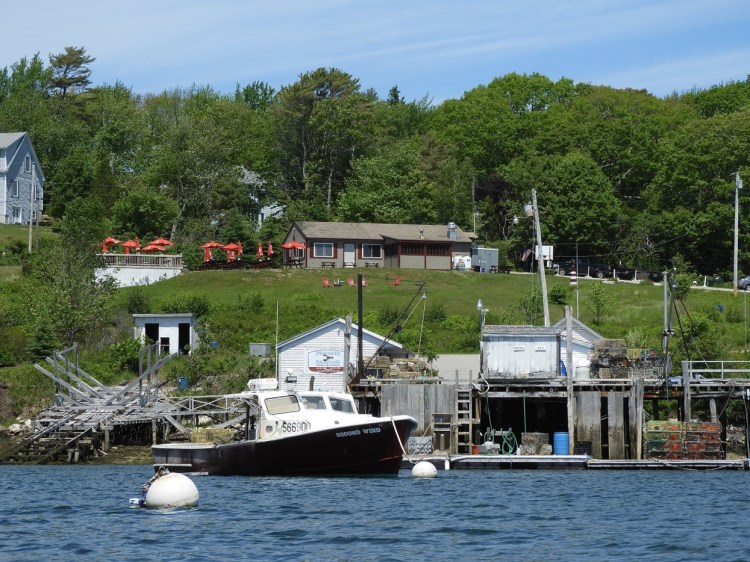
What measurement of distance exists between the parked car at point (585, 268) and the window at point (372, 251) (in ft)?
43.7

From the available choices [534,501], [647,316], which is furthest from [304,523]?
[647,316]

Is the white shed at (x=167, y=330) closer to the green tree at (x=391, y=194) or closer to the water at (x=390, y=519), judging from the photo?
the water at (x=390, y=519)

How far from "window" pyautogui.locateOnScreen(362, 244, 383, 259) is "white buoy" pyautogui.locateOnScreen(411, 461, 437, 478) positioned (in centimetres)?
5136

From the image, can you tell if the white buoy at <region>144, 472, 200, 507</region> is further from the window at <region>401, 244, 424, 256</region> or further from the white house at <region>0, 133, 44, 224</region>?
the white house at <region>0, 133, 44, 224</region>

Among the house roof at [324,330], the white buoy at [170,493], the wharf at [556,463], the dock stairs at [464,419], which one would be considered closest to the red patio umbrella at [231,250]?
the house roof at [324,330]

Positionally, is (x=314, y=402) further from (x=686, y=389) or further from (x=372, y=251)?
(x=372, y=251)

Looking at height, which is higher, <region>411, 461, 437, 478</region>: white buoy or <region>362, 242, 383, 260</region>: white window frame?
<region>362, 242, 383, 260</region>: white window frame

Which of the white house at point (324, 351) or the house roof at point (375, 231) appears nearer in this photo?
the white house at point (324, 351)

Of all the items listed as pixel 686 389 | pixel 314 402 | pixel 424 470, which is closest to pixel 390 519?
pixel 314 402

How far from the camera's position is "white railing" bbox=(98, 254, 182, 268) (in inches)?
3457

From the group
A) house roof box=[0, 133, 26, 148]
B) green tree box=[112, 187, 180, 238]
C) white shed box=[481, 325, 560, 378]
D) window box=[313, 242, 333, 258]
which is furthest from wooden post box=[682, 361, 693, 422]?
house roof box=[0, 133, 26, 148]

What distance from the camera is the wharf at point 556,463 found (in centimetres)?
5025

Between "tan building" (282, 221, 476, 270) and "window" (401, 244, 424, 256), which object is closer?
"tan building" (282, 221, 476, 270)

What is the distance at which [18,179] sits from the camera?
4478 inches
